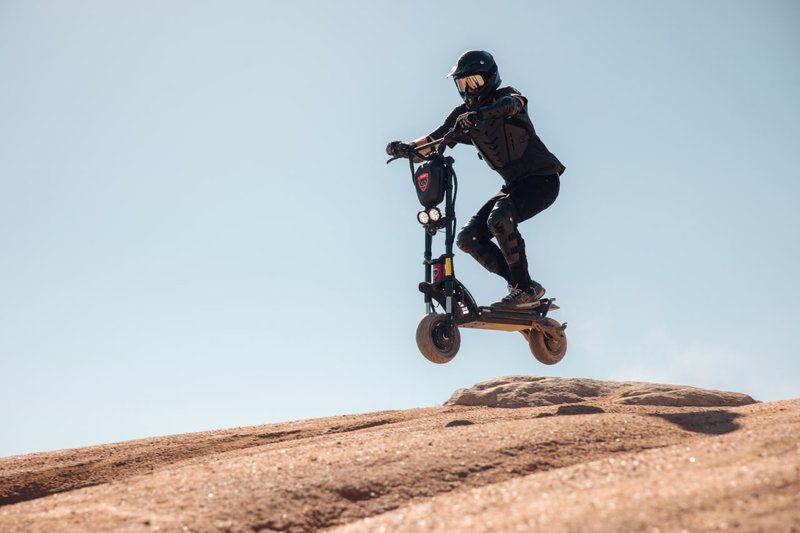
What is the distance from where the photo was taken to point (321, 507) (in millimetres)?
4359

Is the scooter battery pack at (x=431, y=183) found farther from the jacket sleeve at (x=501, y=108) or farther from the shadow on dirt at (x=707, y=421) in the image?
the shadow on dirt at (x=707, y=421)

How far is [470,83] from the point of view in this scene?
925 cm

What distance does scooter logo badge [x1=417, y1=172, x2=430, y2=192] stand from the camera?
9.35m

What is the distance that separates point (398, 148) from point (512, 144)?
1.38 meters

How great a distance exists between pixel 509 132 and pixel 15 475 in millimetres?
6312

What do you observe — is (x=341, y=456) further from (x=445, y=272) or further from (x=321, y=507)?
(x=445, y=272)

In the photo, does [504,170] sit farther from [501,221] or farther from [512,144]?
[501,221]

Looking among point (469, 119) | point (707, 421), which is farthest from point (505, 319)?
point (707, 421)

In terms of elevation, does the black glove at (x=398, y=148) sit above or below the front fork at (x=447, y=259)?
above

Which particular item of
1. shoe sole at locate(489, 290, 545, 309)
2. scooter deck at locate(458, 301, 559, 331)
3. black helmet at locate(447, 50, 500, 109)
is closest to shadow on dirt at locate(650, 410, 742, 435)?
scooter deck at locate(458, 301, 559, 331)

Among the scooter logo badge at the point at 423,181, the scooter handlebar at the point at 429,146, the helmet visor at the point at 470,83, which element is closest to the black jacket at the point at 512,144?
the scooter handlebar at the point at 429,146

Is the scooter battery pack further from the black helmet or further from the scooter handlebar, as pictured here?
the black helmet

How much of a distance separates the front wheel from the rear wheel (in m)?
1.71

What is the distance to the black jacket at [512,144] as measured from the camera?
925 centimetres
